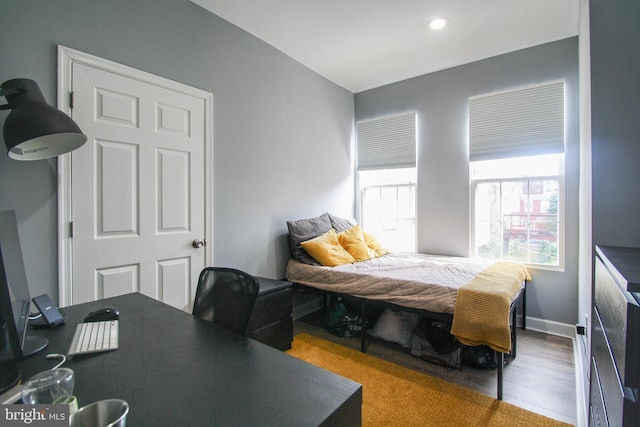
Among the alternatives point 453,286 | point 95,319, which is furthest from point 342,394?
point 453,286

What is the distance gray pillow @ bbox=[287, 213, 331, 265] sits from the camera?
3.19 meters

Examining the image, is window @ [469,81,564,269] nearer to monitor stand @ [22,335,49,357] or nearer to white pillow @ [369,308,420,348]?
white pillow @ [369,308,420,348]

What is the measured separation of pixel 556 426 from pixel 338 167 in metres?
3.24

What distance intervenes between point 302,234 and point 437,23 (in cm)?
239

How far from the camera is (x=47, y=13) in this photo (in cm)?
174

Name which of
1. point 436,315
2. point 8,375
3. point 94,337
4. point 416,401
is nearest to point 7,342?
point 8,375

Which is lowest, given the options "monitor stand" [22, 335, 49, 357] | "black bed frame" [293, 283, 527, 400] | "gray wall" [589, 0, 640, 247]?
"black bed frame" [293, 283, 527, 400]

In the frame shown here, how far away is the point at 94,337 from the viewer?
3.63 feet

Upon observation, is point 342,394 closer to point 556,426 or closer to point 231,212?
point 556,426

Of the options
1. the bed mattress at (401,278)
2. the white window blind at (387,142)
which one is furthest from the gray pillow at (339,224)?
the white window blind at (387,142)

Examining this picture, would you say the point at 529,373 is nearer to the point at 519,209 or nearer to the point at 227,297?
the point at 519,209

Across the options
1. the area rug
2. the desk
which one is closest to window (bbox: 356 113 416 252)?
the area rug

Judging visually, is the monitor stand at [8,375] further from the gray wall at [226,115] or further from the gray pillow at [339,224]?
the gray pillow at [339,224]

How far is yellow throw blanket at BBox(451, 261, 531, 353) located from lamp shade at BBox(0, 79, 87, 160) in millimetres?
2487
